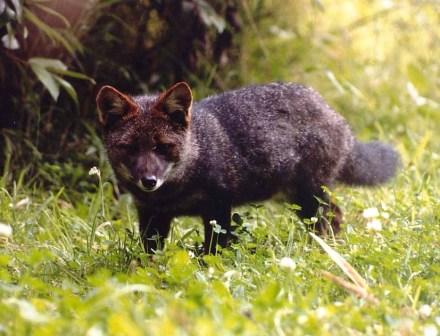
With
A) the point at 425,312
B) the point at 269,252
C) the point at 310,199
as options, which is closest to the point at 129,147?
the point at 269,252

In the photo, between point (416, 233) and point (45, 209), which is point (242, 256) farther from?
point (45, 209)

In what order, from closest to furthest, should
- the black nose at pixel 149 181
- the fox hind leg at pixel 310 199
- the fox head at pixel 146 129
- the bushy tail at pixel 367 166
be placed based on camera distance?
1. the black nose at pixel 149 181
2. the fox head at pixel 146 129
3. the fox hind leg at pixel 310 199
4. the bushy tail at pixel 367 166

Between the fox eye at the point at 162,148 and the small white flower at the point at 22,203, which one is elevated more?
the fox eye at the point at 162,148

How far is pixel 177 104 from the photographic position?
17.0 feet

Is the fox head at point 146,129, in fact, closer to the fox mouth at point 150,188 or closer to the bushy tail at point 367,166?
the fox mouth at point 150,188

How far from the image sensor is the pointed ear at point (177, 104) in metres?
5.09

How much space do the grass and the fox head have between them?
0.42 meters

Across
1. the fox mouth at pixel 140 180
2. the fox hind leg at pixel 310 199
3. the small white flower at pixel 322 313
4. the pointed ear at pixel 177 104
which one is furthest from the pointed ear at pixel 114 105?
the small white flower at pixel 322 313

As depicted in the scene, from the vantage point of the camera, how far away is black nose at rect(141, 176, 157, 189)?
4883 millimetres

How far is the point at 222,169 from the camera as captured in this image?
212 inches

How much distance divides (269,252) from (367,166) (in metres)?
1.83

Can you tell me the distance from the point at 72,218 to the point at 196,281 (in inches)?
76.0

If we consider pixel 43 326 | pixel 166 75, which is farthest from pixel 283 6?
pixel 43 326

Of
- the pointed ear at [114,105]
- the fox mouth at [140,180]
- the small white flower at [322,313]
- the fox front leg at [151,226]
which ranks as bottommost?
the fox front leg at [151,226]
